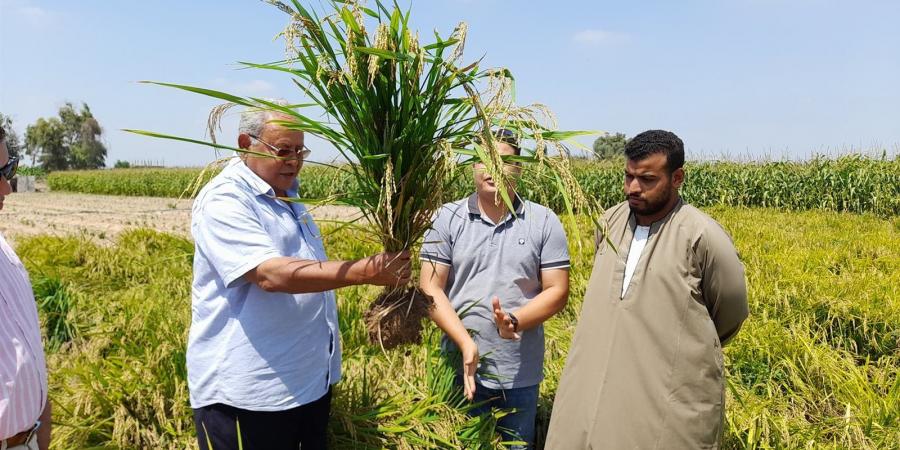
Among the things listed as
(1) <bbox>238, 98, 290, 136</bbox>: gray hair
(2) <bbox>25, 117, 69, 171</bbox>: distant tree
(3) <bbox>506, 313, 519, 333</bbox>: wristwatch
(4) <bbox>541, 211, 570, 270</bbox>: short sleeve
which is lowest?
(3) <bbox>506, 313, 519, 333</bbox>: wristwatch

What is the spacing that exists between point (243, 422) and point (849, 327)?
4563 mm

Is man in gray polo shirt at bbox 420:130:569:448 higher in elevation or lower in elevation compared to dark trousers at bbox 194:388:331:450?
higher

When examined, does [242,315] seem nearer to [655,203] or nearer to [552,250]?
[552,250]

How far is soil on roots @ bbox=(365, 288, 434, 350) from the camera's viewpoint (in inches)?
75.3

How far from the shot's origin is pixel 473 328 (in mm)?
2539

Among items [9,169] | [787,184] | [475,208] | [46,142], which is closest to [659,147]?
[475,208]

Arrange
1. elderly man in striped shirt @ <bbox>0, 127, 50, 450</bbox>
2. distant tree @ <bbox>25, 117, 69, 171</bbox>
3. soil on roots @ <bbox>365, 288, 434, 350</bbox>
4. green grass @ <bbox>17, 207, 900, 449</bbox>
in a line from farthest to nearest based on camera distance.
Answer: distant tree @ <bbox>25, 117, 69, 171</bbox>, green grass @ <bbox>17, 207, 900, 449</bbox>, soil on roots @ <bbox>365, 288, 434, 350</bbox>, elderly man in striped shirt @ <bbox>0, 127, 50, 450</bbox>

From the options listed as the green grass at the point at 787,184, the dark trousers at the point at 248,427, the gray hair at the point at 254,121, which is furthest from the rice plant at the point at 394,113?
the green grass at the point at 787,184

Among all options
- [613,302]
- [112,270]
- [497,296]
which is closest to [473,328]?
[497,296]

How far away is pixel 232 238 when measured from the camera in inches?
69.2

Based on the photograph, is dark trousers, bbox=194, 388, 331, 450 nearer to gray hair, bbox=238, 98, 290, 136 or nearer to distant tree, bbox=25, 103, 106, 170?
gray hair, bbox=238, 98, 290, 136

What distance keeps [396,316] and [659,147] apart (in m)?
1.23

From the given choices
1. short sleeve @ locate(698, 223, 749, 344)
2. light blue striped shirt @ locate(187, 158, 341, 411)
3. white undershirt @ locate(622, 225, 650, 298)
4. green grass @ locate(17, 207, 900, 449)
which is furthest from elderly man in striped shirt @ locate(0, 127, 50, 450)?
short sleeve @ locate(698, 223, 749, 344)

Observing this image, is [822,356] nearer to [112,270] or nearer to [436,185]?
[436,185]
